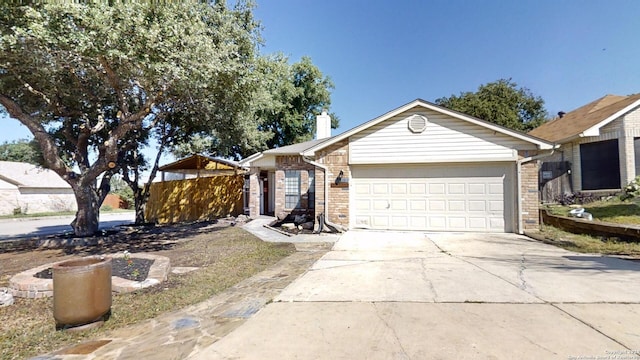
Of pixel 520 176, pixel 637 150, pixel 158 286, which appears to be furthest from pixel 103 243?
pixel 637 150

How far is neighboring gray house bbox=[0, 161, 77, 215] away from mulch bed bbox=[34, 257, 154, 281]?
24.4 metres

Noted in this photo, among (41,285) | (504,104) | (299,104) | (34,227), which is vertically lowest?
(34,227)

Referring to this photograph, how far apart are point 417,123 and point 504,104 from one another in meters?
23.9

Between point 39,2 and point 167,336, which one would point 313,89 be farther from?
point 167,336

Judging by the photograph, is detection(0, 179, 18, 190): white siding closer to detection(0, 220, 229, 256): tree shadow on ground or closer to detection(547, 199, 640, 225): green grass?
detection(0, 220, 229, 256): tree shadow on ground

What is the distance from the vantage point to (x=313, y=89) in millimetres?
26391

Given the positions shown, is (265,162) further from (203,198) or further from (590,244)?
(590,244)

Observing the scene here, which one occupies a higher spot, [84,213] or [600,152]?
[600,152]

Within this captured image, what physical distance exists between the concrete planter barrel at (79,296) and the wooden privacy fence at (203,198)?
13070 mm

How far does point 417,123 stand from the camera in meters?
10.7

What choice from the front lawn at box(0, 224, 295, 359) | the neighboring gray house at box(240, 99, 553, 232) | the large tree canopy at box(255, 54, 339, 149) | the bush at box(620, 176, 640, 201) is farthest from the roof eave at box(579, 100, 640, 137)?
the large tree canopy at box(255, 54, 339, 149)

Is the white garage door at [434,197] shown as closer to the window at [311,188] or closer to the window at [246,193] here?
the window at [311,188]

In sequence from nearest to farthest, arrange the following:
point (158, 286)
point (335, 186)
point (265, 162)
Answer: point (158, 286) → point (335, 186) → point (265, 162)

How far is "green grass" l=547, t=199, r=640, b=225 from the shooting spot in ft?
31.3
